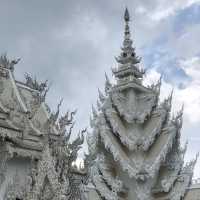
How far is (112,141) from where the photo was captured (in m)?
17.9

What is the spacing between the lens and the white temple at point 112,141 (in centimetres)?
1360

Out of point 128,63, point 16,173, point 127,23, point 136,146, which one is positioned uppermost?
point 127,23

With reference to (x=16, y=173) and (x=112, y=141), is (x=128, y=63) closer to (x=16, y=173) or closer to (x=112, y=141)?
(x=112, y=141)

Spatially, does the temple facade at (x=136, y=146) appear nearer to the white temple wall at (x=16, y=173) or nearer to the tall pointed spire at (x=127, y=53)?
the tall pointed spire at (x=127, y=53)

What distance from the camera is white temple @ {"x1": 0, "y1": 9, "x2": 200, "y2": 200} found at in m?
13.6

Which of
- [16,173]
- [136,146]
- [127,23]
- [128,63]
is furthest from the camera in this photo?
[127,23]

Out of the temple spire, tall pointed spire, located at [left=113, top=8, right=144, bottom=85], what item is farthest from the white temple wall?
the temple spire

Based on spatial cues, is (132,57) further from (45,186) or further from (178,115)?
(45,186)

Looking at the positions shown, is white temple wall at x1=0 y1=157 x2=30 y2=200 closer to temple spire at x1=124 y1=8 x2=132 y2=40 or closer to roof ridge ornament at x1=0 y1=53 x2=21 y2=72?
roof ridge ornament at x1=0 y1=53 x2=21 y2=72

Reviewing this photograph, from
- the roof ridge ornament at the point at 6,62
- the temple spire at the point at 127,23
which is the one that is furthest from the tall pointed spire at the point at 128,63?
the roof ridge ornament at the point at 6,62

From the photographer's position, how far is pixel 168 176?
18141 millimetres

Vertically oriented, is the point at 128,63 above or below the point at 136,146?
above

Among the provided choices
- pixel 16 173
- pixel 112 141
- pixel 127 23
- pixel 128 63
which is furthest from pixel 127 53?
pixel 16 173

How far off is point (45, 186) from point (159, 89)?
30.2 feet
